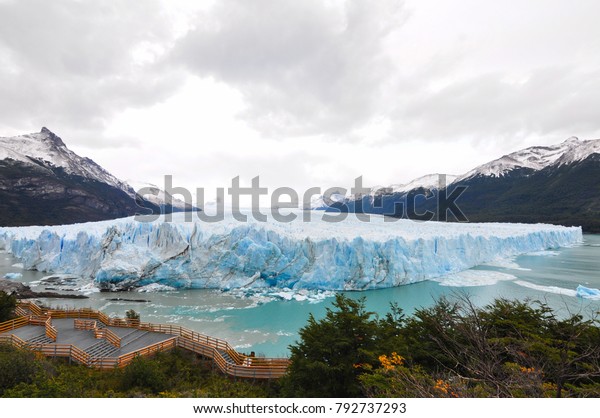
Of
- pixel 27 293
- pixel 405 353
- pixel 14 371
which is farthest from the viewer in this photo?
pixel 27 293

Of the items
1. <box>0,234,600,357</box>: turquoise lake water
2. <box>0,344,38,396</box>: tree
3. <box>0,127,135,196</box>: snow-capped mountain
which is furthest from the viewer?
<box>0,127,135,196</box>: snow-capped mountain

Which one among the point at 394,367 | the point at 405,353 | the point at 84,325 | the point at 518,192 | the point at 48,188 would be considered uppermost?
the point at 518,192

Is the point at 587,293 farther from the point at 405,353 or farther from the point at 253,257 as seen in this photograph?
the point at 253,257

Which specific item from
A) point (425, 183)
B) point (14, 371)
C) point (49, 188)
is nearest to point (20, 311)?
point (14, 371)

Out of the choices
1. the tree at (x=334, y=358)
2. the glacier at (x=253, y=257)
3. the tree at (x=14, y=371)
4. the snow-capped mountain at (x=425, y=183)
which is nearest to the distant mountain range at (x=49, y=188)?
the glacier at (x=253, y=257)

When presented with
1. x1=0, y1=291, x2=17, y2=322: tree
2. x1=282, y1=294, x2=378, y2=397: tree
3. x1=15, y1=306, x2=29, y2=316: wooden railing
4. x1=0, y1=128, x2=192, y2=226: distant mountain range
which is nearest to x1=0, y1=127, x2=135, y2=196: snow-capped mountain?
x1=0, y1=128, x2=192, y2=226: distant mountain range

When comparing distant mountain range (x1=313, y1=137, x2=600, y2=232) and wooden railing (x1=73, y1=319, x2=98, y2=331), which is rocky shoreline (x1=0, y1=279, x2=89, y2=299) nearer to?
wooden railing (x1=73, y1=319, x2=98, y2=331)
